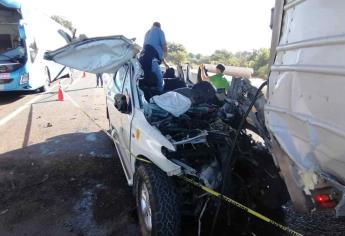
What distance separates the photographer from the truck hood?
4.48 metres

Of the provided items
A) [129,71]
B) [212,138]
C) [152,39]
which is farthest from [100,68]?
[212,138]

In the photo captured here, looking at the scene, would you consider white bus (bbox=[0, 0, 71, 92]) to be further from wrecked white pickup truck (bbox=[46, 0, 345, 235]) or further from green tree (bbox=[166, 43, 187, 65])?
green tree (bbox=[166, 43, 187, 65])

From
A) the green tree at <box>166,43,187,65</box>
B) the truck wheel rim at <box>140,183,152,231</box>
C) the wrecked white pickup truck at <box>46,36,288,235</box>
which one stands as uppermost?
the wrecked white pickup truck at <box>46,36,288,235</box>

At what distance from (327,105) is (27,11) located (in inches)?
507

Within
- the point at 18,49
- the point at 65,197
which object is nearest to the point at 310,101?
the point at 65,197

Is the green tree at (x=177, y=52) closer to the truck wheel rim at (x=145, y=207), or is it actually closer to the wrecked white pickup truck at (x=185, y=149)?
the wrecked white pickup truck at (x=185, y=149)

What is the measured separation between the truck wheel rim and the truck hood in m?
1.80

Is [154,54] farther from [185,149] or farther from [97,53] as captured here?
[185,149]

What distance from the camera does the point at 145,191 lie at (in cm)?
348

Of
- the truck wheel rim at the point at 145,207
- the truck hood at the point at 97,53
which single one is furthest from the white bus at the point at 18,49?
the truck wheel rim at the point at 145,207

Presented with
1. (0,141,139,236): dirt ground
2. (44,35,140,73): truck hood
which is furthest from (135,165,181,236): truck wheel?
(44,35,140,73): truck hood

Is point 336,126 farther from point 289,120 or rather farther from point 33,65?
point 33,65

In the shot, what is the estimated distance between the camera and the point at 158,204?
3.18 m

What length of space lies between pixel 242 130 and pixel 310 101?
1815 millimetres
